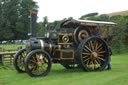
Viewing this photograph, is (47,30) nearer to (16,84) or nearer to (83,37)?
(83,37)

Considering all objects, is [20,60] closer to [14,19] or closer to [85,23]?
[85,23]

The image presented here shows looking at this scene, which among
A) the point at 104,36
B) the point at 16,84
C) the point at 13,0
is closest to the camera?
the point at 16,84

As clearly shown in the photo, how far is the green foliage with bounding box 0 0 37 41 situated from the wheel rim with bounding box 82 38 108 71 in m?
36.0

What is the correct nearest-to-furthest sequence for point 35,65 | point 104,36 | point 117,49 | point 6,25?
point 35,65 → point 104,36 → point 117,49 → point 6,25

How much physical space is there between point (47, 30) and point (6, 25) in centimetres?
3604

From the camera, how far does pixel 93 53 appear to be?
7816 mm

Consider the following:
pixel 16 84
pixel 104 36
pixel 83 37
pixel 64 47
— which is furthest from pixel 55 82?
pixel 104 36

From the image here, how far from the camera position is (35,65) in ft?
22.0

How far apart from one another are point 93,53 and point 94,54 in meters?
0.06

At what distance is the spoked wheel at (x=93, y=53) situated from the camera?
758 cm

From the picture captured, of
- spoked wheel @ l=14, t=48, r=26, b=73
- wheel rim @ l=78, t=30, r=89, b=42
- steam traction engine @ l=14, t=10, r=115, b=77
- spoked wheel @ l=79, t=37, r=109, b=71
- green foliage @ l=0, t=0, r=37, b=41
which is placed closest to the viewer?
steam traction engine @ l=14, t=10, r=115, b=77

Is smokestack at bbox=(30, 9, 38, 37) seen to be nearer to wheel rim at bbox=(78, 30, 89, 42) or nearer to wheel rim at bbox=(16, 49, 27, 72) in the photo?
wheel rim at bbox=(16, 49, 27, 72)

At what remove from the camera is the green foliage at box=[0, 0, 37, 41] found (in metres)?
41.8

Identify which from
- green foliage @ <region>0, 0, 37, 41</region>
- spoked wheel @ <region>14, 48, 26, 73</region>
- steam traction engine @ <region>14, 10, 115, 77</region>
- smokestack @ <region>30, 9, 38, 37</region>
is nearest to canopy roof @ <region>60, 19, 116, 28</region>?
steam traction engine @ <region>14, 10, 115, 77</region>
